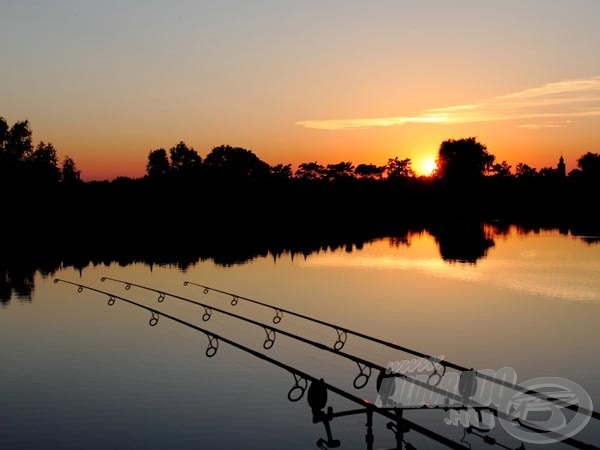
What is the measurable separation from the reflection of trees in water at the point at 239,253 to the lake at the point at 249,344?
0.96 meters

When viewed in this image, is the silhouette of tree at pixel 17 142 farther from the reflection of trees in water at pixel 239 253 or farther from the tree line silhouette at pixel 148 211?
the reflection of trees in water at pixel 239 253

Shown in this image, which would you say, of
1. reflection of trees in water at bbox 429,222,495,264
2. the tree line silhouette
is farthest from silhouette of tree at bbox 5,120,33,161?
reflection of trees in water at bbox 429,222,495,264

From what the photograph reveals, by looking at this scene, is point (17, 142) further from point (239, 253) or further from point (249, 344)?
point (249, 344)

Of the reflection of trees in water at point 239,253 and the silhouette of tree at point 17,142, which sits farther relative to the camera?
the silhouette of tree at point 17,142

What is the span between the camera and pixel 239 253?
315 ft

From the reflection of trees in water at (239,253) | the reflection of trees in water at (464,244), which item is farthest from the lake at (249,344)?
the reflection of trees in water at (464,244)

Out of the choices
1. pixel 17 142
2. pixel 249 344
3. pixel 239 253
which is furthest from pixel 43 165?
pixel 249 344

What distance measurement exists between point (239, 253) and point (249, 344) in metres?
58.9

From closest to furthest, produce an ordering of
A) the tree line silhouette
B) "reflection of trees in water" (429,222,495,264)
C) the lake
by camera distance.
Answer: the lake → "reflection of trees in water" (429,222,495,264) → the tree line silhouette

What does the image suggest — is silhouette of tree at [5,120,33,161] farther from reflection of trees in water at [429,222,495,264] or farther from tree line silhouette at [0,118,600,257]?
reflection of trees in water at [429,222,495,264]

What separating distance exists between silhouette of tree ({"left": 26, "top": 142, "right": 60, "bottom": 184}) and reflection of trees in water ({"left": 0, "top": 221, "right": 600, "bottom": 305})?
3618 centimetres

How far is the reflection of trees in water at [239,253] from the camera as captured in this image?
69688mm

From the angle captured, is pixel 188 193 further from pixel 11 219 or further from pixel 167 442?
pixel 167 442

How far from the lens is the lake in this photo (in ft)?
78.0
